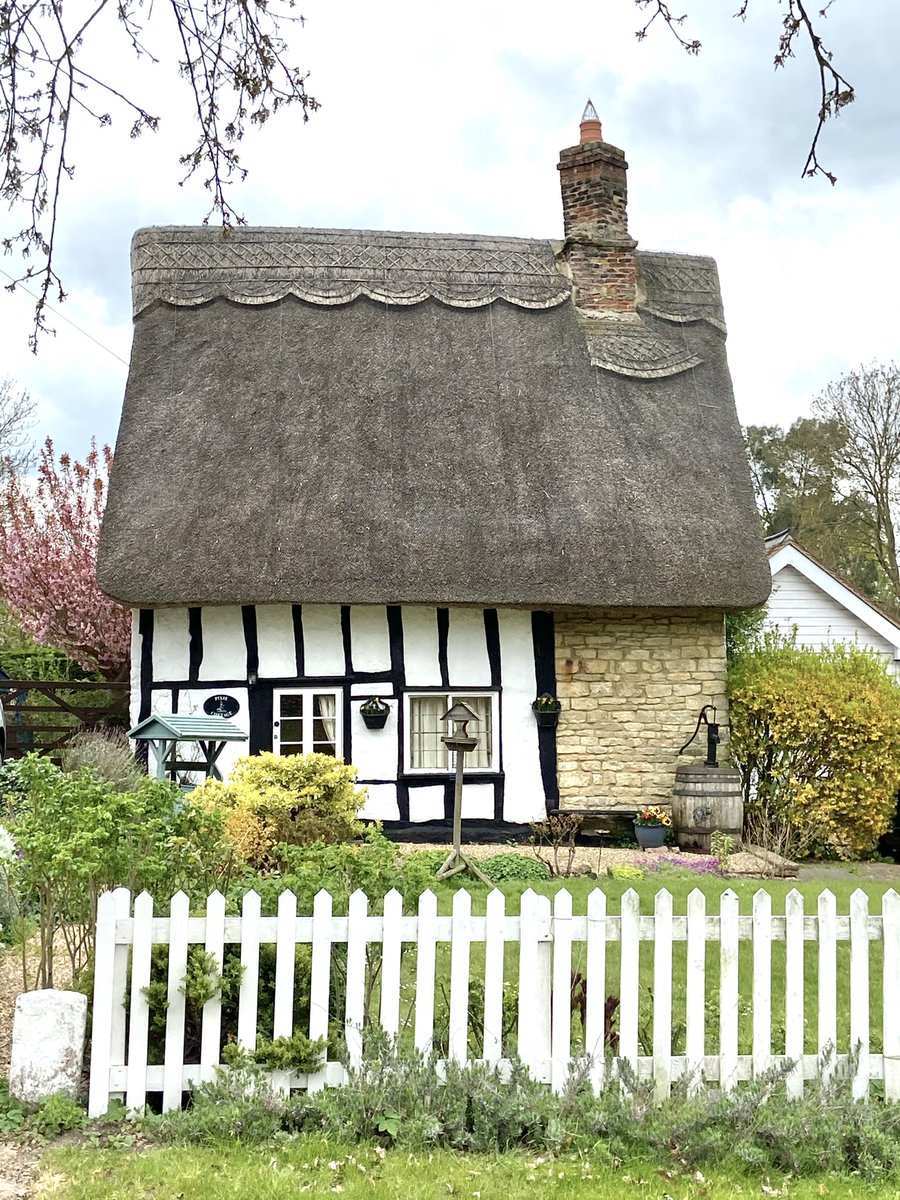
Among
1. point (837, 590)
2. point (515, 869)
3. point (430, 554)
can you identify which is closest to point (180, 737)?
point (515, 869)

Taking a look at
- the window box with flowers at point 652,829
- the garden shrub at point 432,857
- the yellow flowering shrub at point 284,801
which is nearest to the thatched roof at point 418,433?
the window box with flowers at point 652,829

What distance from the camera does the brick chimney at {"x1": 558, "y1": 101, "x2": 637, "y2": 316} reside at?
14.8 meters

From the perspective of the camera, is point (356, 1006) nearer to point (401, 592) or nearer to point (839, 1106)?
point (839, 1106)

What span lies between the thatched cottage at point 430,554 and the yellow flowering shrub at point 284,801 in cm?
222

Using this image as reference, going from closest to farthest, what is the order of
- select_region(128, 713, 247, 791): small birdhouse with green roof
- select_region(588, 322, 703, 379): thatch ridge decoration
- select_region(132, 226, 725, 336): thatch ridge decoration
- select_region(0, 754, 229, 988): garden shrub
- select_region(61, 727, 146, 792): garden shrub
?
select_region(0, 754, 229, 988): garden shrub
select_region(128, 713, 247, 791): small birdhouse with green roof
select_region(61, 727, 146, 792): garden shrub
select_region(588, 322, 703, 379): thatch ridge decoration
select_region(132, 226, 725, 336): thatch ridge decoration

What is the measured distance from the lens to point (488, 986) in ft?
15.3

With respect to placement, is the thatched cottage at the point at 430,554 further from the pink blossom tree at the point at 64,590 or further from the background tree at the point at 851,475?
the background tree at the point at 851,475

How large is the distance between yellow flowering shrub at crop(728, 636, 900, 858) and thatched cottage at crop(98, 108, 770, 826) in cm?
65

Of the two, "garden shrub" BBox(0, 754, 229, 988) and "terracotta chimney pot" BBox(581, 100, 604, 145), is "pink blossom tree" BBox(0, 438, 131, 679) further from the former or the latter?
"garden shrub" BBox(0, 754, 229, 988)

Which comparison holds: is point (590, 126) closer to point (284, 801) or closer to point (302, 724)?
point (302, 724)

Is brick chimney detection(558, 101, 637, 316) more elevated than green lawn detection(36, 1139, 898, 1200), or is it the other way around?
brick chimney detection(558, 101, 637, 316)

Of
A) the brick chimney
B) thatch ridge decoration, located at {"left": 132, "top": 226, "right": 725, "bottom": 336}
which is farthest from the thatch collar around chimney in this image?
thatch ridge decoration, located at {"left": 132, "top": 226, "right": 725, "bottom": 336}

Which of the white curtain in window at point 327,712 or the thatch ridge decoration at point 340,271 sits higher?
the thatch ridge decoration at point 340,271

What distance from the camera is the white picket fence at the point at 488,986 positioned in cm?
461
